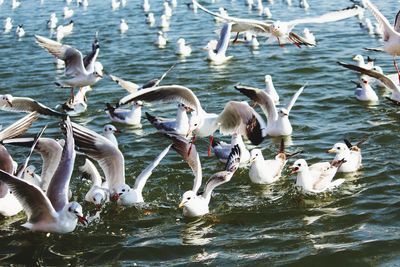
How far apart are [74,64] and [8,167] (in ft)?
19.1

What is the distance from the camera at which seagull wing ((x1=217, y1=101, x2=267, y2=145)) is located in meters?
12.1

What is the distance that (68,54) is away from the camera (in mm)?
16016

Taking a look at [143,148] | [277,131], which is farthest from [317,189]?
[143,148]

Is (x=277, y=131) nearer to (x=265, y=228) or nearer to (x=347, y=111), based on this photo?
(x=347, y=111)

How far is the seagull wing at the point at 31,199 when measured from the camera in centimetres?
889

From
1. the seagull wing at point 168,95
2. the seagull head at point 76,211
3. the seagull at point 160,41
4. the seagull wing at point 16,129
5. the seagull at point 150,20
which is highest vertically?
the seagull wing at point 168,95

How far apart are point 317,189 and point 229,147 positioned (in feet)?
6.99

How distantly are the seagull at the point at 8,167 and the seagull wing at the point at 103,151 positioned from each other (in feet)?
3.42

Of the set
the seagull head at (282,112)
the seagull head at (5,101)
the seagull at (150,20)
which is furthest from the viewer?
the seagull at (150,20)

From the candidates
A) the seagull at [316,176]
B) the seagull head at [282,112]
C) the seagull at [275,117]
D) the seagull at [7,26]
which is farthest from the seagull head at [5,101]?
the seagull at [7,26]

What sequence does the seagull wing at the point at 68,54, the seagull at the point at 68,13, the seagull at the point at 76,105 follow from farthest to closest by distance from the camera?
the seagull at the point at 68,13 < the seagull wing at the point at 68,54 < the seagull at the point at 76,105

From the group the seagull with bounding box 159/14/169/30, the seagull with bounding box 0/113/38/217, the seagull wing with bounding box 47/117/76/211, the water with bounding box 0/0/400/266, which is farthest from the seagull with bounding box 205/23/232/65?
the seagull wing with bounding box 47/117/76/211

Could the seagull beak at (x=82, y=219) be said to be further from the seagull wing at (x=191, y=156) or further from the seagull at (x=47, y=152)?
the seagull wing at (x=191, y=156)

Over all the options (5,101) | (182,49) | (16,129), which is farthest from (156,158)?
(182,49)
